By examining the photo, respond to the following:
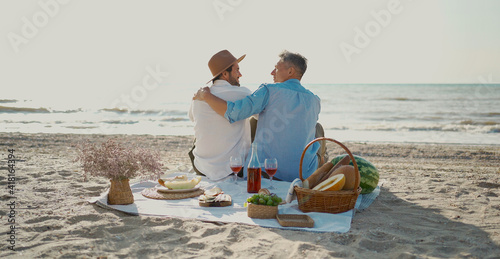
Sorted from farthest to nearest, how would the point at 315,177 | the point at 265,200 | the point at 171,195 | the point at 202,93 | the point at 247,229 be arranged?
the point at 202,93
the point at 171,195
the point at 315,177
the point at 265,200
the point at 247,229

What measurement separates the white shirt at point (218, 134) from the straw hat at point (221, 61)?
0.46 feet

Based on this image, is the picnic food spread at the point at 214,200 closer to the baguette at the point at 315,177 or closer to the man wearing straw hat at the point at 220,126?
the baguette at the point at 315,177

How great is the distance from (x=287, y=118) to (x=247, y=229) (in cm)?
170

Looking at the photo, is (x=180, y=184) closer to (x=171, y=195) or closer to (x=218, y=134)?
(x=171, y=195)

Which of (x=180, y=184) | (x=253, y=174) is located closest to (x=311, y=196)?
(x=253, y=174)

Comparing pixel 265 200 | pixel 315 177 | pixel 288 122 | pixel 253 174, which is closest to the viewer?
pixel 265 200

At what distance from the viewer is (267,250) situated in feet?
9.14

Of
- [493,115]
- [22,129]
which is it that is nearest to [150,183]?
[22,129]

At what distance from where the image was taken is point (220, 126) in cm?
462

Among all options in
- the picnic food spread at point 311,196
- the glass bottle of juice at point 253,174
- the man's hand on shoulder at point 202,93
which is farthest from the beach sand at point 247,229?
the man's hand on shoulder at point 202,93

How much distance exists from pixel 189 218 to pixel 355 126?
42.3 ft

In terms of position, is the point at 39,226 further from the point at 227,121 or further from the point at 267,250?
the point at 227,121

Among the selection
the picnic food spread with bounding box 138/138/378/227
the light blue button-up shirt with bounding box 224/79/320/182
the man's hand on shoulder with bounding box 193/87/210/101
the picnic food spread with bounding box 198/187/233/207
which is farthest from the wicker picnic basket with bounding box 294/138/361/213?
the man's hand on shoulder with bounding box 193/87/210/101

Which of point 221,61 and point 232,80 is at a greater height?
point 221,61
